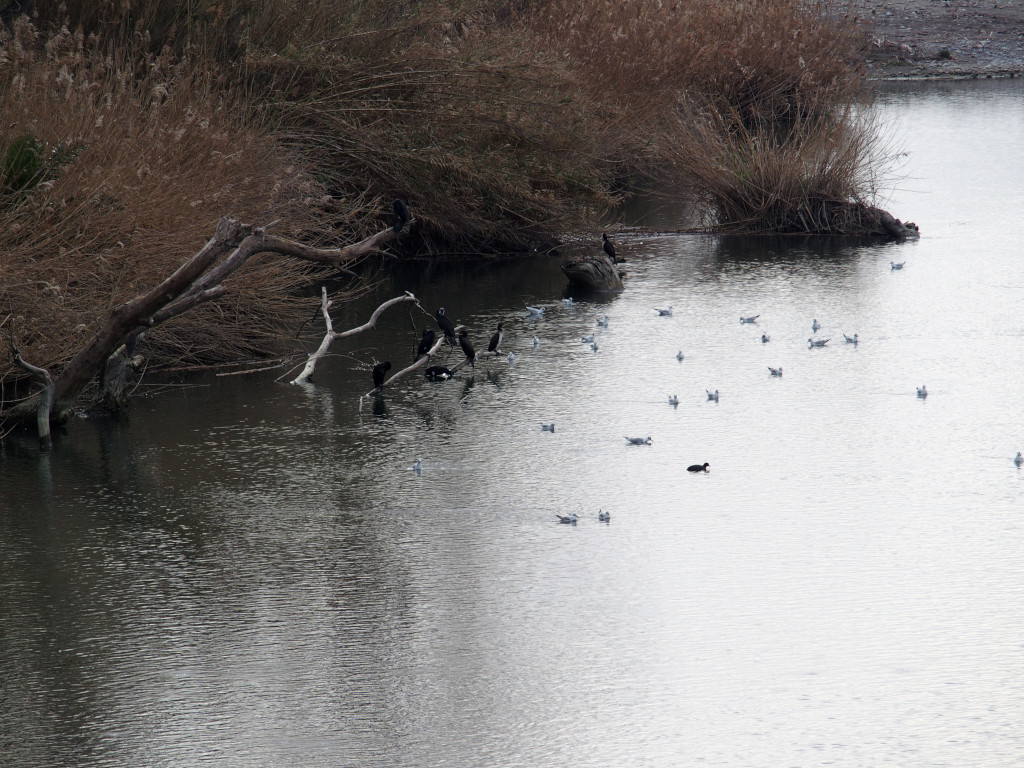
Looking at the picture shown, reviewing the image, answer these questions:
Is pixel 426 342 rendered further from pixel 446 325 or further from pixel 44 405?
pixel 44 405

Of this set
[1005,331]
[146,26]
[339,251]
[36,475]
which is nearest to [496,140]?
[146,26]

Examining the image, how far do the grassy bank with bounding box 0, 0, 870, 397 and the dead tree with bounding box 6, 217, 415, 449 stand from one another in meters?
0.25

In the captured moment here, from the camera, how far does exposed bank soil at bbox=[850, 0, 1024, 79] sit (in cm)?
3434

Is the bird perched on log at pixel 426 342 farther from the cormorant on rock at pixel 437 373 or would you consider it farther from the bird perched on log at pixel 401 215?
the bird perched on log at pixel 401 215

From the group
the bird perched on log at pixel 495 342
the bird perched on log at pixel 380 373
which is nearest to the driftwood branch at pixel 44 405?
the bird perched on log at pixel 380 373

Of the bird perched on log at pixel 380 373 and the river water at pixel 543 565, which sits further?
the bird perched on log at pixel 380 373

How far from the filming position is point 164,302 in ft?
23.5

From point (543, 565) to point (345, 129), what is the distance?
761 centimetres

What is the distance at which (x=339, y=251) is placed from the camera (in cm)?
700

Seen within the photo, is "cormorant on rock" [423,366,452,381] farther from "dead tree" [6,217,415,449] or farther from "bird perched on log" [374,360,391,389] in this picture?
"dead tree" [6,217,415,449]

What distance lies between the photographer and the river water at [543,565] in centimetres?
411

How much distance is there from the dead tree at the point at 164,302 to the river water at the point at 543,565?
300 mm

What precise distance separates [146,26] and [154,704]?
28.8 feet

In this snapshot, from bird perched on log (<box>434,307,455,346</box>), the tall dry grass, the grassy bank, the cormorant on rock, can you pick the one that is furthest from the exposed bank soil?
the cormorant on rock
